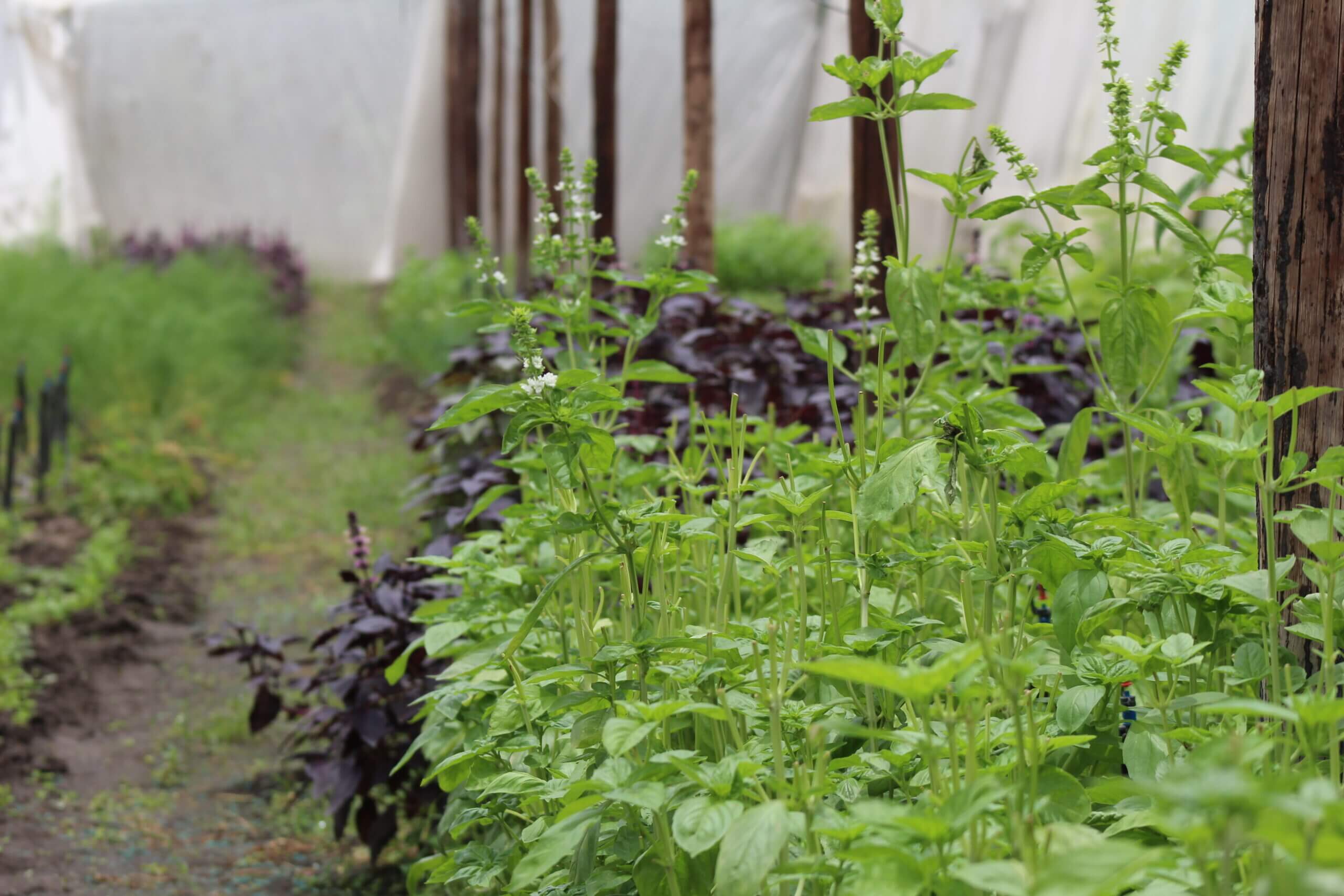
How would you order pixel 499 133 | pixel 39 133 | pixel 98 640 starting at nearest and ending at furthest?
1. pixel 98 640
2. pixel 499 133
3. pixel 39 133

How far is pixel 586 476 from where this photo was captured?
4.13 feet

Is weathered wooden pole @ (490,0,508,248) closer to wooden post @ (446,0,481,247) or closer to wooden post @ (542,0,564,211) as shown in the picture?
wooden post @ (446,0,481,247)

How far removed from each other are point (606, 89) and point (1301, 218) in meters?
4.93

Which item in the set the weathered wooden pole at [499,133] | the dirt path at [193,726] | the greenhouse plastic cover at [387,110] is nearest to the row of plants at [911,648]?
the dirt path at [193,726]

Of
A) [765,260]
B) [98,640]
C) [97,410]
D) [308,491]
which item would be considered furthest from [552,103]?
[98,640]

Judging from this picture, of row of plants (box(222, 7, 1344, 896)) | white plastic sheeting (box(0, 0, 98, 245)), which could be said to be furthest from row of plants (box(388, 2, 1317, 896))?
white plastic sheeting (box(0, 0, 98, 245))

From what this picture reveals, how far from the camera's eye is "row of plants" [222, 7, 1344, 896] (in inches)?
34.4

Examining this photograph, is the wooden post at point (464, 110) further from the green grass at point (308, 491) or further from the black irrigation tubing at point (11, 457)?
the black irrigation tubing at point (11, 457)

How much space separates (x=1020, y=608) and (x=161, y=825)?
189 cm

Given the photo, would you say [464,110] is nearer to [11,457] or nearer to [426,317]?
[426,317]

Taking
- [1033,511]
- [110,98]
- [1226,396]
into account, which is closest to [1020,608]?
[1033,511]

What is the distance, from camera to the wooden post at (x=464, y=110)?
1007 centimetres

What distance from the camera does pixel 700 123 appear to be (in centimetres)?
530

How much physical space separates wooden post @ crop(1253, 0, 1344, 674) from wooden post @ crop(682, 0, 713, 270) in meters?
3.38
